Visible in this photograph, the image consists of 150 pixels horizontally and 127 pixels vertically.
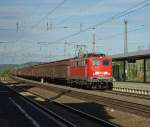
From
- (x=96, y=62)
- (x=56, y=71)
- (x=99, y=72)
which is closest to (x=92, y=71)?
(x=99, y=72)

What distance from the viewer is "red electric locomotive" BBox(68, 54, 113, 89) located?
3812 cm

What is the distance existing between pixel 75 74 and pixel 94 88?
398 cm

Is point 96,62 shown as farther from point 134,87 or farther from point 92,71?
point 134,87

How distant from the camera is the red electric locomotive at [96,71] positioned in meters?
38.1

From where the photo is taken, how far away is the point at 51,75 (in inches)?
2373

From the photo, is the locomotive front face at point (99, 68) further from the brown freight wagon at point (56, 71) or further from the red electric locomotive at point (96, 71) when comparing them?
the brown freight wagon at point (56, 71)

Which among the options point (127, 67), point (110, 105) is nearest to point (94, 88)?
point (127, 67)

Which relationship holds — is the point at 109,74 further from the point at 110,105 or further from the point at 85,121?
the point at 85,121

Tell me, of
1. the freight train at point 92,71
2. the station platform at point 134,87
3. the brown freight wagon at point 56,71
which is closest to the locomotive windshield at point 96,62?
the freight train at point 92,71

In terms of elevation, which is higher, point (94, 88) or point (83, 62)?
point (83, 62)

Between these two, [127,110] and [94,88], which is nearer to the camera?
→ [127,110]

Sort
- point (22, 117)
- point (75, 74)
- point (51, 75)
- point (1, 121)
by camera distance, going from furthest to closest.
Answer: point (51, 75), point (75, 74), point (22, 117), point (1, 121)

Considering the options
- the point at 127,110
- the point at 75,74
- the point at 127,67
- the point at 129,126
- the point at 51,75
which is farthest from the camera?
the point at 51,75

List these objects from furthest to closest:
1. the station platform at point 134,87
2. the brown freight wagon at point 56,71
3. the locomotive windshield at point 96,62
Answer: the brown freight wagon at point 56,71 < the locomotive windshield at point 96,62 < the station platform at point 134,87
